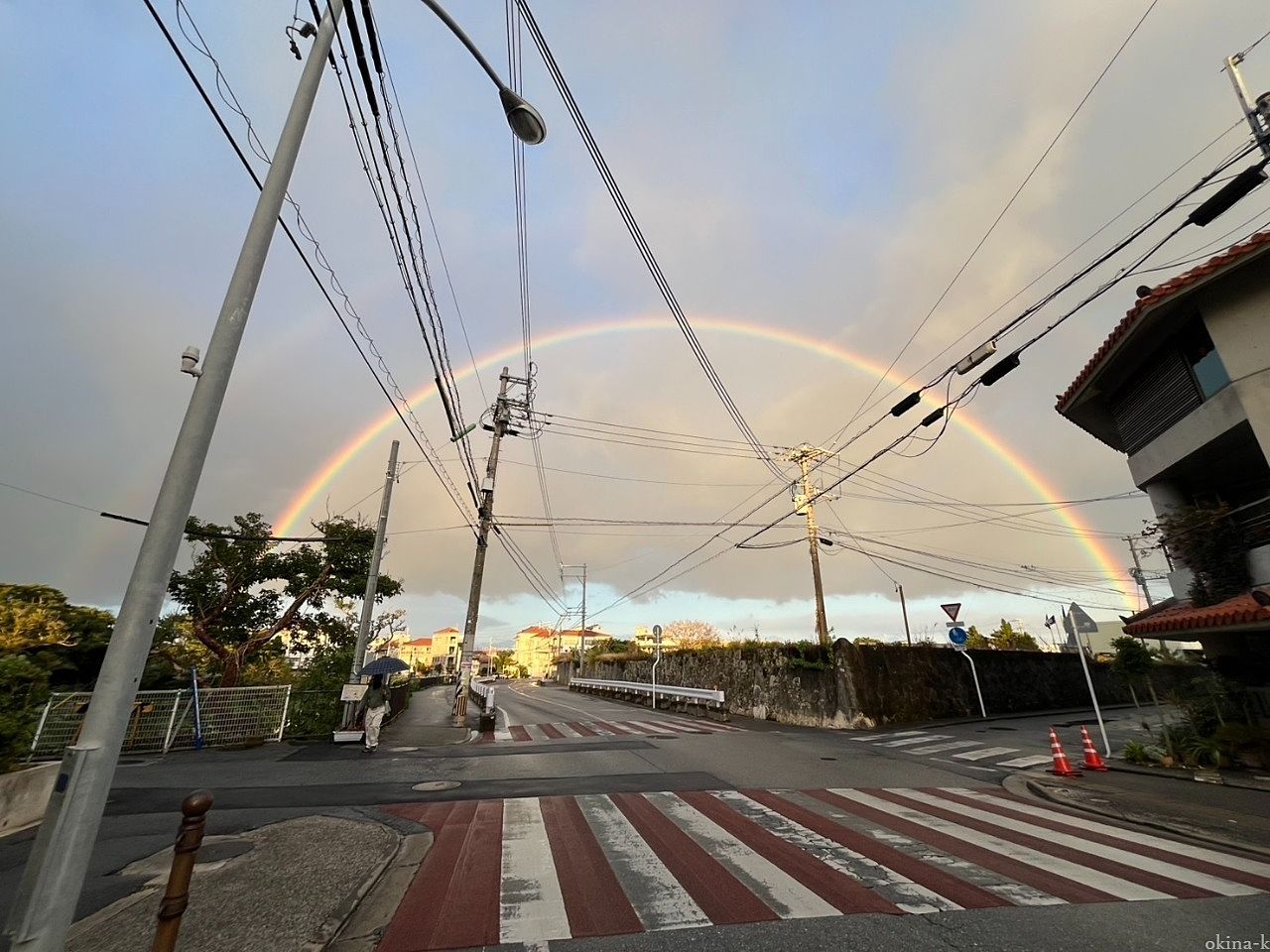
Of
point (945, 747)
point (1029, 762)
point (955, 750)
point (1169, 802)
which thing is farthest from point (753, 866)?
point (945, 747)

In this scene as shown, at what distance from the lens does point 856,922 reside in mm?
3785

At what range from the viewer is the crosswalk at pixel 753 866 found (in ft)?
13.1

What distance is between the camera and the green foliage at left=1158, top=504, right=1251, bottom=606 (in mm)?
10008

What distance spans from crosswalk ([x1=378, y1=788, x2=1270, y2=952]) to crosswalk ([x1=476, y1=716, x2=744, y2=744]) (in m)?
7.76

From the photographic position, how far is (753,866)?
489 centimetres

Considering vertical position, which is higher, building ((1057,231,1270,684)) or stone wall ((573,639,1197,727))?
building ((1057,231,1270,684))

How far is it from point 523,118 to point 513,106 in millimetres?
141

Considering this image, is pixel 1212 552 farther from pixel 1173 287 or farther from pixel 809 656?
pixel 809 656

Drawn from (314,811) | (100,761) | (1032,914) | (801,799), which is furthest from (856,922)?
(314,811)

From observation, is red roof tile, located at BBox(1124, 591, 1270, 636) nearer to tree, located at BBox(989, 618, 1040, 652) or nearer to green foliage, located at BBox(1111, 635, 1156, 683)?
green foliage, located at BBox(1111, 635, 1156, 683)

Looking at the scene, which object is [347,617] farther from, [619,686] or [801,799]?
[801,799]

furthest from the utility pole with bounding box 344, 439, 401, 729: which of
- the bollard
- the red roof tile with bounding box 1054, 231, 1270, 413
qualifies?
the red roof tile with bounding box 1054, 231, 1270, 413

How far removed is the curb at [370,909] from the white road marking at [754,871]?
287 centimetres

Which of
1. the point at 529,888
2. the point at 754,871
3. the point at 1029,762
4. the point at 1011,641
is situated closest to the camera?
the point at 529,888
